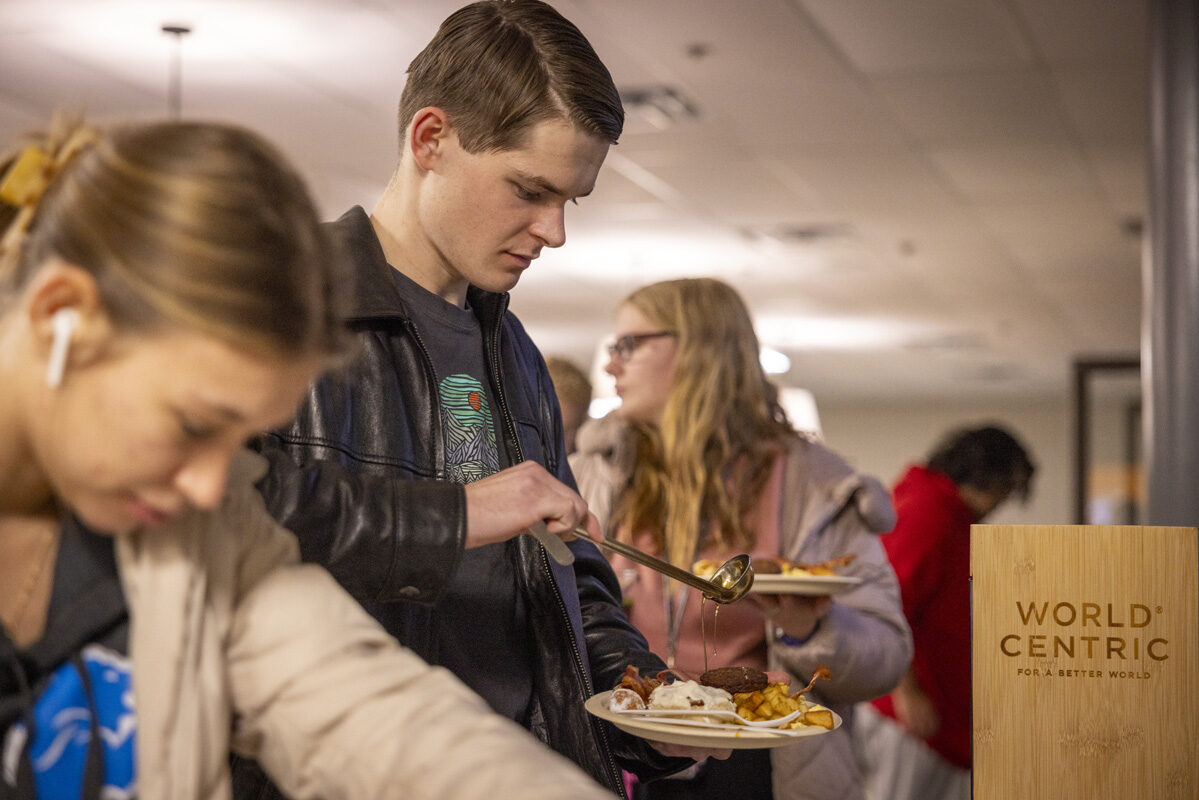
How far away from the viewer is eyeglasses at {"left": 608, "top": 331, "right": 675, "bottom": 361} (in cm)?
278

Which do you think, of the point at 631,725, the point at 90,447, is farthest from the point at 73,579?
the point at 631,725

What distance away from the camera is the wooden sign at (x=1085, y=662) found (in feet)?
4.15

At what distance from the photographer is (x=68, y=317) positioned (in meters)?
0.80

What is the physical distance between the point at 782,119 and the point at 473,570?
421 centimetres

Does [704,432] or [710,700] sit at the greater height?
[704,432]

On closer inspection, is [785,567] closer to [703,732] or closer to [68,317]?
[703,732]

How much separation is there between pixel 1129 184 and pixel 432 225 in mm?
5653

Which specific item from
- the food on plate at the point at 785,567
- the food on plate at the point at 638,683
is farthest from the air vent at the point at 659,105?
the food on plate at the point at 638,683

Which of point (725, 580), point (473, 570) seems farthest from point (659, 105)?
point (473, 570)

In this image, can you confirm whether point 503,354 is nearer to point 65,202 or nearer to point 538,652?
point 538,652

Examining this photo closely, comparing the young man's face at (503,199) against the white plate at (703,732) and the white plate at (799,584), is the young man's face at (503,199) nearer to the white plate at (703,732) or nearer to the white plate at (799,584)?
the white plate at (703,732)

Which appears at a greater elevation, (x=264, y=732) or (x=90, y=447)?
(x=90, y=447)

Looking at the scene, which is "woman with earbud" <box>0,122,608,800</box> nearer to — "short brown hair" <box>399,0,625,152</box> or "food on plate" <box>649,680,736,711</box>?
"food on plate" <box>649,680,736,711</box>

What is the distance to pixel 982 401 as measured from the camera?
15.7 meters
